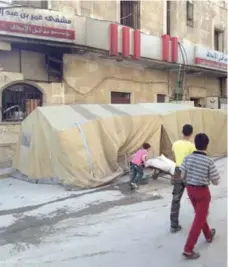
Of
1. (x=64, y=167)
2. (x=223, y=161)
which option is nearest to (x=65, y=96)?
(x=64, y=167)

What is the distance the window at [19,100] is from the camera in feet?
38.0

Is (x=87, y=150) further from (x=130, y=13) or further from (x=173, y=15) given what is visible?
(x=173, y=15)

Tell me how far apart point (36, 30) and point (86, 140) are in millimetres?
4123

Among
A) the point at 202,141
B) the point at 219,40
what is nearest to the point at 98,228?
the point at 202,141

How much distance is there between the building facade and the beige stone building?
28 millimetres

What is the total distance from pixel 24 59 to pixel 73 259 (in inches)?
342

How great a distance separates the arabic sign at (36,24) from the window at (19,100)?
1834mm

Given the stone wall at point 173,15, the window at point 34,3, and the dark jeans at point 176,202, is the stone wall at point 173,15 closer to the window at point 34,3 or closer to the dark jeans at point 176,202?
the window at point 34,3

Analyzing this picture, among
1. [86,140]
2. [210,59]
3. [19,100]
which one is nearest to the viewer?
[86,140]

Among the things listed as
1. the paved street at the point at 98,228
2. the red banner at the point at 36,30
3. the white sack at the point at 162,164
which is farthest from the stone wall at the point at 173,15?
the paved street at the point at 98,228

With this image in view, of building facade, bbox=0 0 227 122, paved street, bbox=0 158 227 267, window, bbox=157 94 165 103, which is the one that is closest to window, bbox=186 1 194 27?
building facade, bbox=0 0 227 122

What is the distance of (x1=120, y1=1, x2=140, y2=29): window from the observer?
15.2m

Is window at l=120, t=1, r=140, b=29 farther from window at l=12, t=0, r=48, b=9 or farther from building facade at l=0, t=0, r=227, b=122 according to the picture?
window at l=12, t=0, r=48, b=9

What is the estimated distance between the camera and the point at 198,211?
4.38 meters
